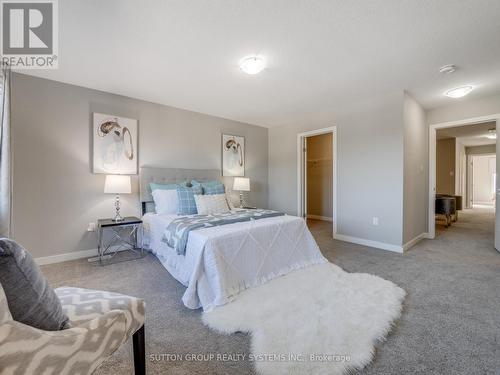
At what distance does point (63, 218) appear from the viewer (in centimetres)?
313

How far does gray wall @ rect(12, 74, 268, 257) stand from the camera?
286 cm

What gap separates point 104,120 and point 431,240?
5.76m

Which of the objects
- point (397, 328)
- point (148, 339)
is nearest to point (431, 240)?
point (397, 328)

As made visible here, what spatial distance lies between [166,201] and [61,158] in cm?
145

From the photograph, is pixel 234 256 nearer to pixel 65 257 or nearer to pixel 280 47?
pixel 280 47

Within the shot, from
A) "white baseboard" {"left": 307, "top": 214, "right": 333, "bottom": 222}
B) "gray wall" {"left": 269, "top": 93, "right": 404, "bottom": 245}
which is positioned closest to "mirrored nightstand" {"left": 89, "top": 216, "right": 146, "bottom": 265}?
"gray wall" {"left": 269, "top": 93, "right": 404, "bottom": 245}

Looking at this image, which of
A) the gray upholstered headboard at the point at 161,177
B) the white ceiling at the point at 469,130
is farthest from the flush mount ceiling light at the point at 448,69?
the gray upholstered headboard at the point at 161,177

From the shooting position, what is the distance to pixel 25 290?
80 cm

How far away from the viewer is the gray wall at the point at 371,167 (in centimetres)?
351

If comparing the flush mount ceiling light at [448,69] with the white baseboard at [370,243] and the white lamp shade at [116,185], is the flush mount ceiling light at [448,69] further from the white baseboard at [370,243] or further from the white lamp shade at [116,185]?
the white lamp shade at [116,185]

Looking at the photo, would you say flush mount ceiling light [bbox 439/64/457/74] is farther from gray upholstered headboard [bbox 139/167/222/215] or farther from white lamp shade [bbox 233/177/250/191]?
gray upholstered headboard [bbox 139/167/222/215]

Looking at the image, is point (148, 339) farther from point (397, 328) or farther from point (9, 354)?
point (397, 328)

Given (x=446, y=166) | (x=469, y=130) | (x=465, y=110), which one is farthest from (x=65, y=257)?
(x=446, y=166)

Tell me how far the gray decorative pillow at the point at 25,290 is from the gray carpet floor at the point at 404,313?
0.79m
